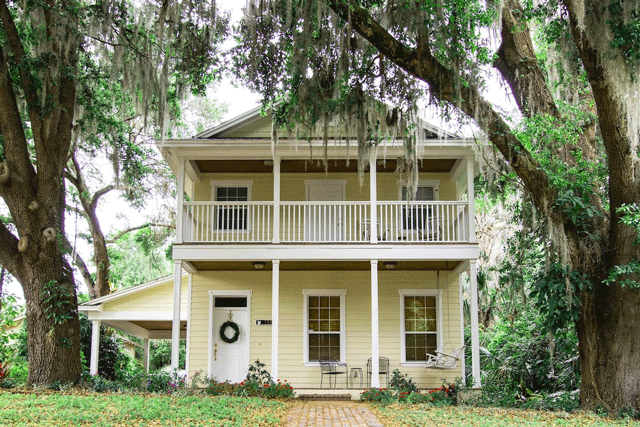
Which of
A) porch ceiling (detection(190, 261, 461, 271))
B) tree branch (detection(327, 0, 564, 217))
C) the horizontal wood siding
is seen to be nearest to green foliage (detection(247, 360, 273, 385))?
the horizontal wood siding

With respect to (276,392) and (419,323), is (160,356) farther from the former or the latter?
(276,392)

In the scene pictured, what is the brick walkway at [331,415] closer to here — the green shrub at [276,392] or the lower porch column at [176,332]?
the green shrub at [276,392]

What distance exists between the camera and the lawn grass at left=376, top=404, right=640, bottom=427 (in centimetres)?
821

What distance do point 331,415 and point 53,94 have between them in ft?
23.7

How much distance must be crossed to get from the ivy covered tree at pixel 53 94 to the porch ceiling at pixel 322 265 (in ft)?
10.4

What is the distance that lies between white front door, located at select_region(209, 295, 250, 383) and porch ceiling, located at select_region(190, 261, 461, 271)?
75 cm

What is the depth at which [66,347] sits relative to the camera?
10977mm

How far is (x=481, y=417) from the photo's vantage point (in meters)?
8.87

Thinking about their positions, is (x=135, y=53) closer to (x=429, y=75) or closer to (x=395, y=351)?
(x=429, y=75)

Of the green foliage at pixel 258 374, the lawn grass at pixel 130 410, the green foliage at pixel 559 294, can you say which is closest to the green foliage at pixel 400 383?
the green foliage at pixel 258 374

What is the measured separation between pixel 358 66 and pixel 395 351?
21.2 ft

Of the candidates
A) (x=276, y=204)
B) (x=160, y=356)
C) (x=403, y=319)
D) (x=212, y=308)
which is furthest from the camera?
(x=160, y=356)

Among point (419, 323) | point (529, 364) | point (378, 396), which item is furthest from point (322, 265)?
point (529, 364)

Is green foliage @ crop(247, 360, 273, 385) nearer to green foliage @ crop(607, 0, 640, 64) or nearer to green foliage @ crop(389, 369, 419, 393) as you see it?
green foliage @ crop(389, 369, 419, 393)
